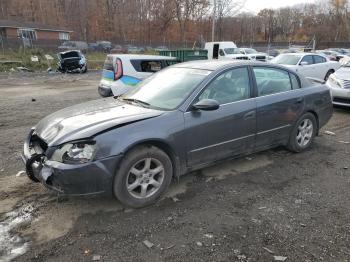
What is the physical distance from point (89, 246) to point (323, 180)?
3.19m

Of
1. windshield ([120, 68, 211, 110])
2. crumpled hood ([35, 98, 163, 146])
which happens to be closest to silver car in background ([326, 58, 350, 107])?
windshield ([120, 68, 211, 110])

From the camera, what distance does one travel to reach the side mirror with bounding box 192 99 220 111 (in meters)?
3.87

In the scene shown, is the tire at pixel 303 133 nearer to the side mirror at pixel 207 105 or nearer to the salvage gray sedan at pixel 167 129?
the salvage gray sedan at pixel 167 129

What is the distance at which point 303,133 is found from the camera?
17.9ft

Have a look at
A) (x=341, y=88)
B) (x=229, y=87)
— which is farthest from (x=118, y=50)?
(x=229, y=87)

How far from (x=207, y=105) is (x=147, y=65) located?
19.7 feet

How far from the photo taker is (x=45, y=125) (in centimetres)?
399

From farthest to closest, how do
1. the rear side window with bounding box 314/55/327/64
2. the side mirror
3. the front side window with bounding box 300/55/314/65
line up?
the rear side window with bounding box 314/55/327/64
the front side window with bounding box 300/55/314/65
the side mirror

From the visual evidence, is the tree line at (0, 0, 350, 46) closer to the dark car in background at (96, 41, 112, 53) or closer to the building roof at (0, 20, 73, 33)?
the building roof at (0, 20, 73, 33)

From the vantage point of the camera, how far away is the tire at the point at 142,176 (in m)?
3.48

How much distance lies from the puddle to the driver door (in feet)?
6.39

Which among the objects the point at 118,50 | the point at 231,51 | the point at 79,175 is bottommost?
the point at 79,175

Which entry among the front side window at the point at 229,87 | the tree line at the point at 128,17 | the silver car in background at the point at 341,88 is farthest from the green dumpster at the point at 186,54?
the tree line at the point at 128,17

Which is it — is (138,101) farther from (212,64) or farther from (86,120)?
(212,64)
